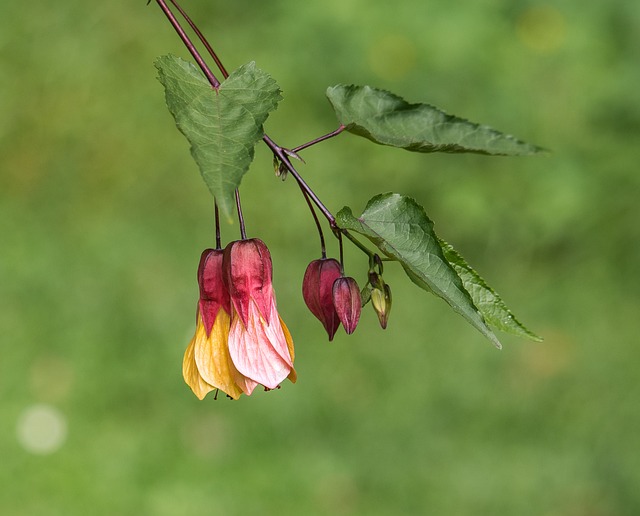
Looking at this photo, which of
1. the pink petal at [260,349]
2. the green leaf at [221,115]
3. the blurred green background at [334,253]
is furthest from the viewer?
the blurred green background at [334,253]

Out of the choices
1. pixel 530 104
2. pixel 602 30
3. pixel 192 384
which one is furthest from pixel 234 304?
pixel 602 30

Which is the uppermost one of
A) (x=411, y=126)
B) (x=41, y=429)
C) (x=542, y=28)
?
(x=542, y=28)

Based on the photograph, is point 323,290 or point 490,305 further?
point 323,290

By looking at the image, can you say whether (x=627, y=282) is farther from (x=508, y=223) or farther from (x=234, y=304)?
(x=234, y=304)

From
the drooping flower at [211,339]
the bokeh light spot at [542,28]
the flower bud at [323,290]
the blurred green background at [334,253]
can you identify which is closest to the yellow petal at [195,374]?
the drooping flower at [211,339]

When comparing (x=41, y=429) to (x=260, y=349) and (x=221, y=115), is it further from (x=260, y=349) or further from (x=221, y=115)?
(x=221, y=115)

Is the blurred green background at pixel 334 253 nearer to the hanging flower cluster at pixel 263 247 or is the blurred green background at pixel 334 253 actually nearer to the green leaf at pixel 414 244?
the hanging flower cluster at pixel 263 247

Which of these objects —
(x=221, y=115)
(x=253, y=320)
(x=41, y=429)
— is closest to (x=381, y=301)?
(x=253, y=320)

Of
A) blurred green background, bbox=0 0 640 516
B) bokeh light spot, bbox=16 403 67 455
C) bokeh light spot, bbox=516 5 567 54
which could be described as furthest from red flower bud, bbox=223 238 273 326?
bokeh light spot, bbox=516 5 567 54
